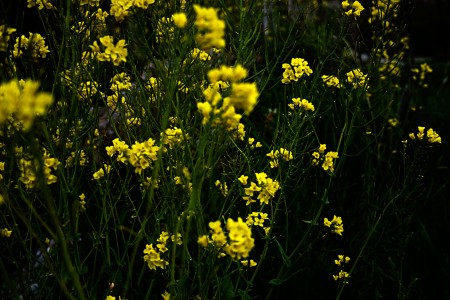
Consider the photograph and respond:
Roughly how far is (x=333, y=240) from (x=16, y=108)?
2.25 m

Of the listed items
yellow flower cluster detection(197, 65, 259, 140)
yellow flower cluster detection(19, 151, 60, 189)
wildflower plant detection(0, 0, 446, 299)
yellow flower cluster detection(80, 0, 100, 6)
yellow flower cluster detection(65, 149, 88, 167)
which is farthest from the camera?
yellow flower cluster detection(65, 149, 88, 167)

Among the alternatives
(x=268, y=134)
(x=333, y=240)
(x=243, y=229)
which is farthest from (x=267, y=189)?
(x=268, y=134)

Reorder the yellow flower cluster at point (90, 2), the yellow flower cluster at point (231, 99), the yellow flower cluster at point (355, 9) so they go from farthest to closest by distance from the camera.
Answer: the yellow flower cluster at point (355, 9)
the yellow flower cluster at point (90, 2)
the yellow flower cluster at point (231, 99)

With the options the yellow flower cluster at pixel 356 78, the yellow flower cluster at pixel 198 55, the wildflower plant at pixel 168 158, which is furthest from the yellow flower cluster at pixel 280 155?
the yellow flower cluster at pixel 356 78

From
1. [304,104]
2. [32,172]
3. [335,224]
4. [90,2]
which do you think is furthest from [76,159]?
[335,224]

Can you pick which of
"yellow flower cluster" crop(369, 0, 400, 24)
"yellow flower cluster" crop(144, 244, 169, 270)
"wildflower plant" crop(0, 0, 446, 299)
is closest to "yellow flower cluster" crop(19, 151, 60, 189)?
"wildflower plant" crop(0, 0, 446, 299)

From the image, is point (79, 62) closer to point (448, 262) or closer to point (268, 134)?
point (268, 134)

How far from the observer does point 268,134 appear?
3568 mm

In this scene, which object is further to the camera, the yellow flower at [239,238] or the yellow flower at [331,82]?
the yellow flower at [331,82]

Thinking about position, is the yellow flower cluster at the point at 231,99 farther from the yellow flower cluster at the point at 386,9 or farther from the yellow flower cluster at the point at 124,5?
the yellow flower cluster at the point at 386,9

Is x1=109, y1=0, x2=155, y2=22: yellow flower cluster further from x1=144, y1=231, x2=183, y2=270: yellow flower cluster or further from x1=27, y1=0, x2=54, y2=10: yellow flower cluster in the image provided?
x1=144, y1=231, x2=183, y2=270: yellow flower cluster

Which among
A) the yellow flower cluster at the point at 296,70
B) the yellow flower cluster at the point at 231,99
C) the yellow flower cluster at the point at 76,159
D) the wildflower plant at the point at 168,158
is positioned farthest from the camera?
the yellow flower cluster at the point at 296,70

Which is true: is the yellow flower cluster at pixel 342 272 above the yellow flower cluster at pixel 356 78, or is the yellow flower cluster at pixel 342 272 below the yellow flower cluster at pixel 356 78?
below

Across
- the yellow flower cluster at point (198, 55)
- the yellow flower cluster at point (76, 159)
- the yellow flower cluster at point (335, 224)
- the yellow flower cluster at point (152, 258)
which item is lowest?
the yellow flower cluster at point (335, 224)
